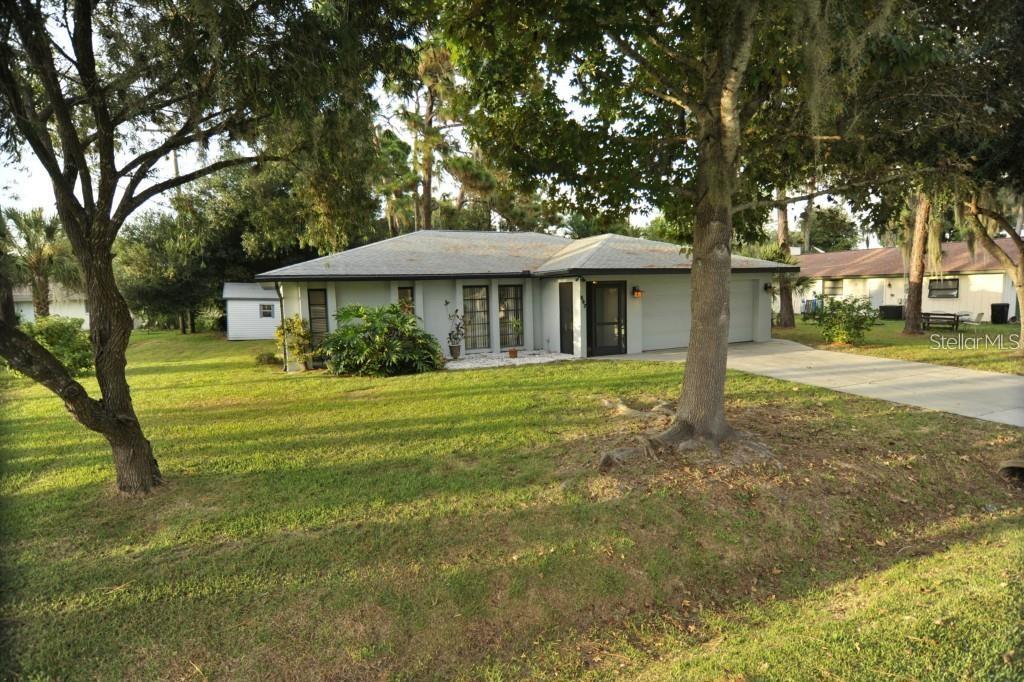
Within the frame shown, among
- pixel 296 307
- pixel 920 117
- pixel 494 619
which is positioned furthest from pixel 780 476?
pixel 296 307

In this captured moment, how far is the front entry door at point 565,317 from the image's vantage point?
1410cm

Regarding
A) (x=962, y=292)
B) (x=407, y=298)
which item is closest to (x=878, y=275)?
(x=962, y=292)

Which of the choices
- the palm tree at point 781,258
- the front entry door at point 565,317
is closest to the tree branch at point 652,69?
the front entry door at point 565,317

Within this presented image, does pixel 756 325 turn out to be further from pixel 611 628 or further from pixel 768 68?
pixel 611 628

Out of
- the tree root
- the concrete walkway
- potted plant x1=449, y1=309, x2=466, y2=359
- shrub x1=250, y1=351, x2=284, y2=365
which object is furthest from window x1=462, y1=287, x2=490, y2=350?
the tree root

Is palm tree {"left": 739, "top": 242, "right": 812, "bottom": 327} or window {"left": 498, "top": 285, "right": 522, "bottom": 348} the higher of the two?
palm tree {"left": 739, "top": 242, "right": 812, "bottom": 327}

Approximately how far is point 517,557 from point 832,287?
31.6 m

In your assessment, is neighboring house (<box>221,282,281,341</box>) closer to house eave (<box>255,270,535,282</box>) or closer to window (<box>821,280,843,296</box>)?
house eave (<box>255,270,535,282</box>)

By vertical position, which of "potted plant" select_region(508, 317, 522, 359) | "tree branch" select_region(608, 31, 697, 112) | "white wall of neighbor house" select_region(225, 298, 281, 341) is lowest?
"potted plant" select_region(508, 317, 522, 359)

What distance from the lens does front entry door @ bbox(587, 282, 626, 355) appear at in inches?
540

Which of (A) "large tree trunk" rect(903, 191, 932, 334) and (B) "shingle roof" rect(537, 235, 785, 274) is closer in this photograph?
(B) "shingle roof" rect(537, 235, 785, 274)

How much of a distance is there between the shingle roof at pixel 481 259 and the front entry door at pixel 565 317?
0.69 meters

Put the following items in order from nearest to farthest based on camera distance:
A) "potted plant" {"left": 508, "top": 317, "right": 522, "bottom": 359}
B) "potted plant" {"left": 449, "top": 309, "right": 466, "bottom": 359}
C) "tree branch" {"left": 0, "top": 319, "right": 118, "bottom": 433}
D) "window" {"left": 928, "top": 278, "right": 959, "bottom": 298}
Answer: "tree branch" {"left": 0, "top": 319, "right": 118, "bottom": 433} < "potted plant" {"left": 449, "top": 309, "right": 466, "bottom": 359} < "potted plant" {"left": 508, "top": 317, "right": 522, "bottom": 359} < "window" {"left": 928, "top": 278, "right": 959, "bottom": 298}
